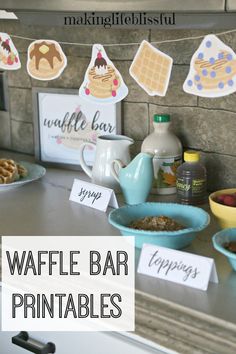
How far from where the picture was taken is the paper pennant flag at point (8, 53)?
6.39ft

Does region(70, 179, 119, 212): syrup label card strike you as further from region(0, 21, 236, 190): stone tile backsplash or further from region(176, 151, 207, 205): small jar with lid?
region(0, 21, 236, 190): stone tile backsplash

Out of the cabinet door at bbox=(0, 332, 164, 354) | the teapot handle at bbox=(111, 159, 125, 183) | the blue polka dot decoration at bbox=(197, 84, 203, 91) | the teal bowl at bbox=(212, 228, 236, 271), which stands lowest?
the cabinet door at bbox=(0, 332, 164, 354)

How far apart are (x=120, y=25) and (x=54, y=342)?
75 cm

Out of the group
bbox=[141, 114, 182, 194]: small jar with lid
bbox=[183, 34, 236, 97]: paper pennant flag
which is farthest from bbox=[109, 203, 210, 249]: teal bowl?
bbox=[183, 34, 236, 97]: paper pennant flag

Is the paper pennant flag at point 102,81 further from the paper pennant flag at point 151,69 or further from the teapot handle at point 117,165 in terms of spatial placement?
the teapot handle at point 117,165

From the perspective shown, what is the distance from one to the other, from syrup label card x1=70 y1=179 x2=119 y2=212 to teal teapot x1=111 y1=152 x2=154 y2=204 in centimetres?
4

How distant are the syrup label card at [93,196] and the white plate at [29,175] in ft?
0.58

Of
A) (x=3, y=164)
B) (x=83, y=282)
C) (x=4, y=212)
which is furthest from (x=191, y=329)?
(x=3, y=164)

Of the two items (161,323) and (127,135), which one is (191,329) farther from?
(127,135)

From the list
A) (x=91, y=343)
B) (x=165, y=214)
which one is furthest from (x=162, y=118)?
(x=91, y=343)

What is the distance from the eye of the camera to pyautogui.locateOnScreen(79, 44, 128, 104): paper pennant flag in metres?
1.74

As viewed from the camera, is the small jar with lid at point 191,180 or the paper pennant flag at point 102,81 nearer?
the small jar with lid at point 191,180

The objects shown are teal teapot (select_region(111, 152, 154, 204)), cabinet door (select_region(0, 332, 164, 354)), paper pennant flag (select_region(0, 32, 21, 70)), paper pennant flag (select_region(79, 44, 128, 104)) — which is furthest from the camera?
paper pennant flag (select_region(0, 32, 21, 70))

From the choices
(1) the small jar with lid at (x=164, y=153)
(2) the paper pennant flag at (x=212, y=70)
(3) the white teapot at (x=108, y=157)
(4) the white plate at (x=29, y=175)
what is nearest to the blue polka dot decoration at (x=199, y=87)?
(2) the paper pennant flag at (x=212, y=70)
